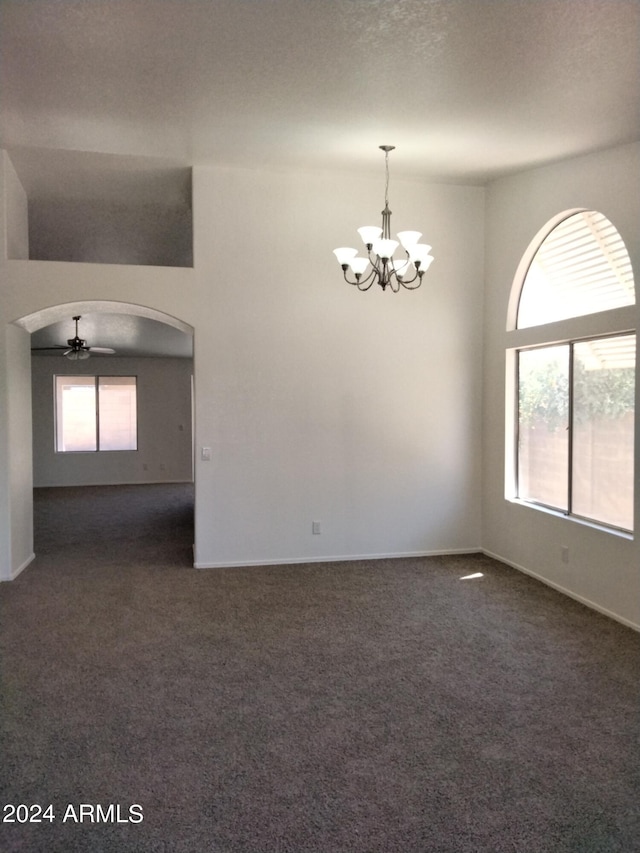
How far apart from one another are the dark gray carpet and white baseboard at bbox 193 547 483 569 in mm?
275

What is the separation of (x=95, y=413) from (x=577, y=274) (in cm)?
964

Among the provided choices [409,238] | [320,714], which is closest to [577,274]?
[409,238]

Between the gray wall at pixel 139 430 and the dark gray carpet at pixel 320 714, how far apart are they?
685 cm

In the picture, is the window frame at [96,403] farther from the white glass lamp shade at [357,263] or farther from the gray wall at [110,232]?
the white glass lamp shade at [357,263]

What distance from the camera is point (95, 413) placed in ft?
38.9

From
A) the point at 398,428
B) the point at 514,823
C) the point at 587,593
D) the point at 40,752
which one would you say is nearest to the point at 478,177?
the point at 398,428

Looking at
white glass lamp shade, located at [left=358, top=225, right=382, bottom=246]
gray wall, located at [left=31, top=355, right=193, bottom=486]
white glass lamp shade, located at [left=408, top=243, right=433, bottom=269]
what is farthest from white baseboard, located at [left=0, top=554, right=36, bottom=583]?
gray wall, located at [left=31, top=355, right=193, bottom=486]

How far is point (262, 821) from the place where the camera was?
220 centimetres

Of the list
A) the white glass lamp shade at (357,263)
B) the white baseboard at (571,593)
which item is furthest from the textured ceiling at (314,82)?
the white baseboard at (571,593)

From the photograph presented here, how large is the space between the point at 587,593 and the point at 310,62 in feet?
13.2

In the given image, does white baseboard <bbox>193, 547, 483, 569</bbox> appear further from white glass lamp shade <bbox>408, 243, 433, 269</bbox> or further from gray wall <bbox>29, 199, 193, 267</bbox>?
gray wall <bbox>29, 199, 193, 267</bbox>

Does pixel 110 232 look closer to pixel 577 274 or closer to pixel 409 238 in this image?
pixel 409 238

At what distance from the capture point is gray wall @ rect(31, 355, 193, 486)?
11.5m

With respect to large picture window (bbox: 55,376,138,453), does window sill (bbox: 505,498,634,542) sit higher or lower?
lower
